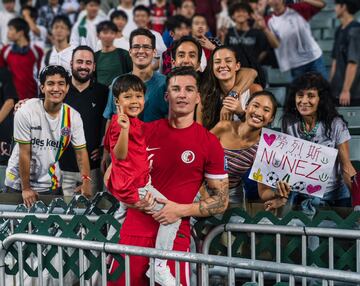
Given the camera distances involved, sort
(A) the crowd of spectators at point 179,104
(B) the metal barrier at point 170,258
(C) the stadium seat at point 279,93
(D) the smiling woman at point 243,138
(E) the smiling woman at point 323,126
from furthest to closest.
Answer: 1. (C) the stadium seat at point 279,93
2. (E) the smiling woman at point 323,126
3. (D) the smiling woman at point 243,138
4. (A) the crowd of spectators at point 179,104
5. (B) the metal barrier at point 170,258

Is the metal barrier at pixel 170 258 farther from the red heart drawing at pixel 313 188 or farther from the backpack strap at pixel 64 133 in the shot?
the backpack strap at pixel 64 133

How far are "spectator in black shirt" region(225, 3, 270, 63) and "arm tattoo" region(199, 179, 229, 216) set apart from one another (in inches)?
236

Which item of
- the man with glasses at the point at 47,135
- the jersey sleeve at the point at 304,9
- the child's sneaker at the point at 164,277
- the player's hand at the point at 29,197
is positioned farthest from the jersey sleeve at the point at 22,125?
the jersey sleeve at the point at 304,9

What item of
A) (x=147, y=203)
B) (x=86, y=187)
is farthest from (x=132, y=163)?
(x=86, y=187)

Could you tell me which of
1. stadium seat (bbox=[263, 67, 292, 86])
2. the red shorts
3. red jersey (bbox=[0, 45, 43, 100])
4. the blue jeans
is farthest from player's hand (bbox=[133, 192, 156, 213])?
red jersey (bbox=[0, 45, 43, 100])

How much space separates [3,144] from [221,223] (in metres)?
3.59

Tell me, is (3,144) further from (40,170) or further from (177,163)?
(177,163)

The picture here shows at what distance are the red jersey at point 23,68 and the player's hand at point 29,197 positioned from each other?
16.8 feet

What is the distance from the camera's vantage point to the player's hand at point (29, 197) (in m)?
6.76

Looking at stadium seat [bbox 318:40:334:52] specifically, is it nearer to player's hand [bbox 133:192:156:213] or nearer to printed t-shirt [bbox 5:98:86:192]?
printed t-shirt [bbox 5:98:86:192]

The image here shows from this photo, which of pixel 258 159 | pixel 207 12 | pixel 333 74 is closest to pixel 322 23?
pixel 207 12

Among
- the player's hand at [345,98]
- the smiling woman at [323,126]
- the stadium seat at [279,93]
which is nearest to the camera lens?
the smiling woman at [323,126]

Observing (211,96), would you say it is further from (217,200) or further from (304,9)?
(304,9)

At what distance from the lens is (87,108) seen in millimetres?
7906
